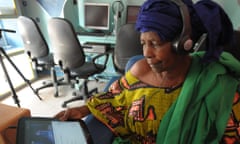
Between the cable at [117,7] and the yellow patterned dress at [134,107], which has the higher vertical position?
the cable at [117,7]

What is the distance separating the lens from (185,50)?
667 millimetres

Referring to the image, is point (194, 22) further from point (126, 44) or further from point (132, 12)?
point (132, 12)

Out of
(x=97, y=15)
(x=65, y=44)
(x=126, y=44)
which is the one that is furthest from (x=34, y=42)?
(x=126, y=44)

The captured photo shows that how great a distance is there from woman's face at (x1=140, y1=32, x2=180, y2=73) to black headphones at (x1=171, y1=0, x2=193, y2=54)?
31 millimetres

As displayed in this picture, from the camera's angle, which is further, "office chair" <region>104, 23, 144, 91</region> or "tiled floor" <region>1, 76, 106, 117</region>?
"tiled floor" <region>1, 76, 106, 117</region>

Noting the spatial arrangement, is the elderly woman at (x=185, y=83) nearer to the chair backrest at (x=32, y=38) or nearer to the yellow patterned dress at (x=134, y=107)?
the yellow patterned dress at (x=134, y=107)

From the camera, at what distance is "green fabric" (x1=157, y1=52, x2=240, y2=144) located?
683 millimetres

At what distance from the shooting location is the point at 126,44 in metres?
2.07

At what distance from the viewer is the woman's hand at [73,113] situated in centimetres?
76

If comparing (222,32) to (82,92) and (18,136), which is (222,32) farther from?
(82,92)

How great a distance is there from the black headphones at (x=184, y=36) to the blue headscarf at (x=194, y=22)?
0.05 feet

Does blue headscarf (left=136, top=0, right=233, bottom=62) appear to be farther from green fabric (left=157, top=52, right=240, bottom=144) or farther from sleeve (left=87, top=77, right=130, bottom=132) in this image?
sleeve (left=87, top=77, right=130, bottom=132)

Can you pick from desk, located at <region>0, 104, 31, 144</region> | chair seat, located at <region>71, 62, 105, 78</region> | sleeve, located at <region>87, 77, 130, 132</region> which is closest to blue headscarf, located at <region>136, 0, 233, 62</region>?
sleeve, located at <region>87, 77, 130, 132</region>

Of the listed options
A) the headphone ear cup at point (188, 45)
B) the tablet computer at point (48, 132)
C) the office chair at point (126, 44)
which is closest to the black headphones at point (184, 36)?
the headphone ear cup at point (188, 45)
